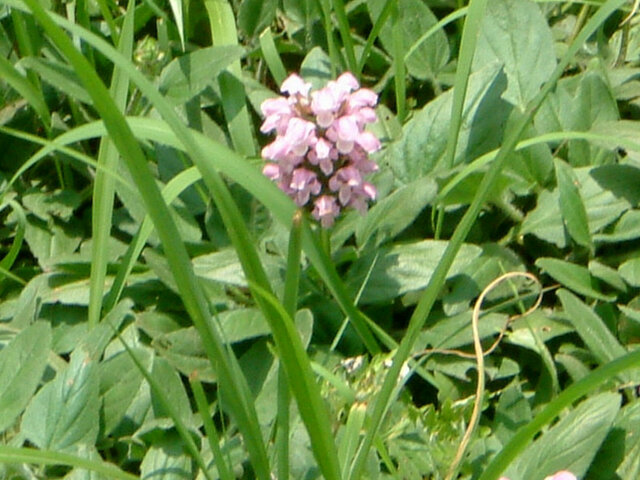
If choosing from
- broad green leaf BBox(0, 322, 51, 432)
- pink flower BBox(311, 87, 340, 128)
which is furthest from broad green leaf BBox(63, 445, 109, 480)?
pink flower BBox(311, 87, 340, 128)

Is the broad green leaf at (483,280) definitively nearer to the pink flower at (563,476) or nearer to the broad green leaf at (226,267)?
the broad green leaf at (226,267)

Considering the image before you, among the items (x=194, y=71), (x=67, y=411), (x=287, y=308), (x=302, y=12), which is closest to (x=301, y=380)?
(x=287, y=308)

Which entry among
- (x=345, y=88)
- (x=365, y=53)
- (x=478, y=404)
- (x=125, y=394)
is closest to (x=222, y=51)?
(x=365, y=53)

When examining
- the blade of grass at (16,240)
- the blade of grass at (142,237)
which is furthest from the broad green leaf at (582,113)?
the blade of grass at (16,240)

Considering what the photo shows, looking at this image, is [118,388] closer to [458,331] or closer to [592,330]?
[458,331]

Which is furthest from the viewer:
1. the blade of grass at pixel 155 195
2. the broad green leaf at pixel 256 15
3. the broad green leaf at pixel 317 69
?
the broad green leaf at pixel 256 15

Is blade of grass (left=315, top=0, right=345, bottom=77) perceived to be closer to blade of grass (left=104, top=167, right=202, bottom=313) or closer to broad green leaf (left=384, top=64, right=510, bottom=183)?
broad green leaf (left=384, top=64, right=510, bottom=183)

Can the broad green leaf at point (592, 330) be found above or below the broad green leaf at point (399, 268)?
below

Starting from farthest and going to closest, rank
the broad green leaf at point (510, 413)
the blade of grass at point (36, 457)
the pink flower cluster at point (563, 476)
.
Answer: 1. the broad green leaf at point (510, 413)
2. the pink flower cluster at point (563, 476)
3. the blade of grass at point (36, 457)

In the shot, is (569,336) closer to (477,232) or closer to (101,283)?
(477,232)
